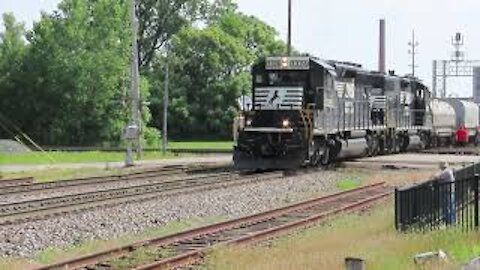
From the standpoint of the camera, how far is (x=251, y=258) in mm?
11859

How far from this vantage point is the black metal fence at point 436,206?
46.3 ft

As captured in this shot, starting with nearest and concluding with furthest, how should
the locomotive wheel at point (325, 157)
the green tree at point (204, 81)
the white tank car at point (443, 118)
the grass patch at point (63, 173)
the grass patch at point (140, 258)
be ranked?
1. the grass patch at point (140, 258)
2. the grass patch at point (63, 173)
3. the locomotive wheel at point (325, 157)
4. the white tank car at point (443, 118)
5. the green tree at point (204, 81)

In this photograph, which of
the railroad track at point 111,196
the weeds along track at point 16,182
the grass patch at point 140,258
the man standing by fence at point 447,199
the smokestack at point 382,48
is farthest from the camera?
the smokestack at point 382,48

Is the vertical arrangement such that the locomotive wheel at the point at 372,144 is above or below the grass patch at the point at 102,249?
above

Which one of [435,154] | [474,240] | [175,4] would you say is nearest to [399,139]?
[435,154]

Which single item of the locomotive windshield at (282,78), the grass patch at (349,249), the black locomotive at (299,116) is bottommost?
the grass patch at (349,249)

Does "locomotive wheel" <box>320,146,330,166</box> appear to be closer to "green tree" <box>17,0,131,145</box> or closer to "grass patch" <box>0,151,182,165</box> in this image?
"grass patch" <box>0,151,182,165</box>

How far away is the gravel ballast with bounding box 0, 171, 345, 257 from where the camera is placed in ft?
45.4

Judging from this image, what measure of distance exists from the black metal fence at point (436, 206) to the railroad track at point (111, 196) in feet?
22.2

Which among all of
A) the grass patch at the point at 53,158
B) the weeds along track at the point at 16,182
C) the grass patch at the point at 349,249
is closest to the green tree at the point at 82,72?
the grass patch at the point at 53,158

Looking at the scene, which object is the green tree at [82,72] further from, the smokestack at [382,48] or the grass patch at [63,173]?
the grass patch at [63,173]

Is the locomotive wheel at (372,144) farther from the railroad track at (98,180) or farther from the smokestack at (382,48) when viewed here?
the smokestack at (382,48)

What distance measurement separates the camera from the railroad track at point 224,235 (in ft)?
37.4

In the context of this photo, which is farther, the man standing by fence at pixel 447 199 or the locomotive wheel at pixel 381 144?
the locomotive wheel at pixel 381 144
